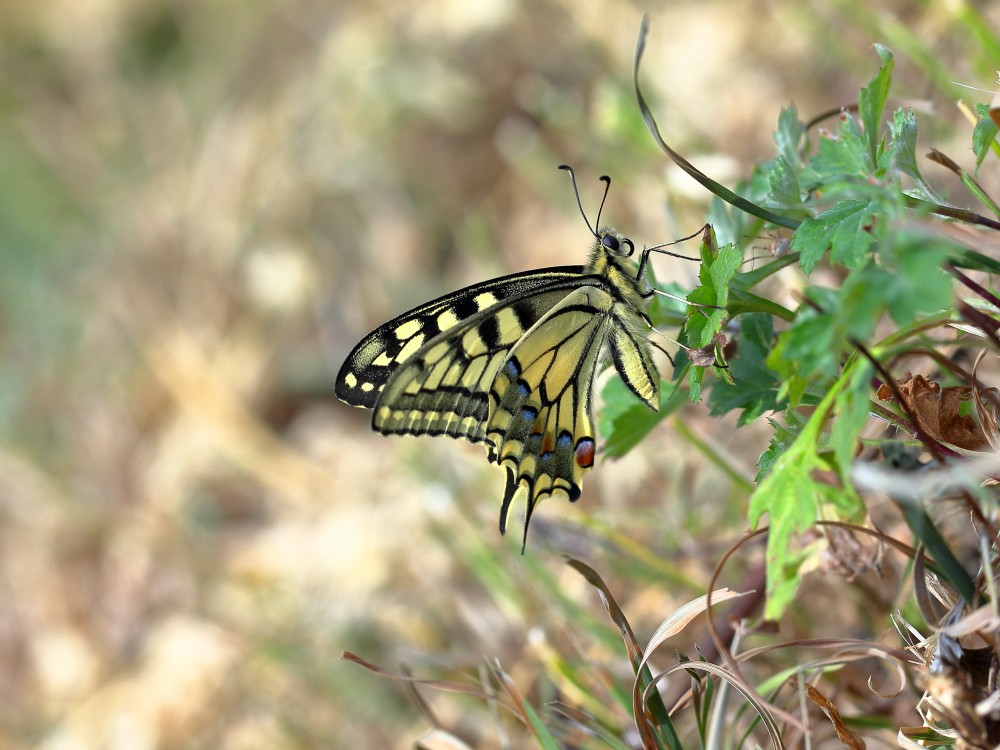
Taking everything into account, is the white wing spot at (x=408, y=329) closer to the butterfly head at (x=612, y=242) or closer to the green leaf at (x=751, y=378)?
the butterfly head at (x=612, y=242)

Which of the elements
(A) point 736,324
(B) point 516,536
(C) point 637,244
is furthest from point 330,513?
(A) point 736,324

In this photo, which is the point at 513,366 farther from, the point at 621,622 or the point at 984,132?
the point at 984,132

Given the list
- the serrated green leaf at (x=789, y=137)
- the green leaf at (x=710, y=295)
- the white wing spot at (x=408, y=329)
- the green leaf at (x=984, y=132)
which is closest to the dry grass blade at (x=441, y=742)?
the white wing spot at (x=408, y=329)

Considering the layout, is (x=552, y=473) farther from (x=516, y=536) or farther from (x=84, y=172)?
(x=84, y=172)

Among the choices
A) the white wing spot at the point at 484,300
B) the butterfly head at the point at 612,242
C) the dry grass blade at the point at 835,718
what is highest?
the butterfly head at the point at 612,242

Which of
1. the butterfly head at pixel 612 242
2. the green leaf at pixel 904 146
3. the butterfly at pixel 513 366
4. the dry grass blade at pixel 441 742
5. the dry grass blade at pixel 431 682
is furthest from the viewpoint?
the butterfly head at pixel 612 242

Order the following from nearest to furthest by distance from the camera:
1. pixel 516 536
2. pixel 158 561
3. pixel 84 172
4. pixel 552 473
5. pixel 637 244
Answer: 1. pixel 552 473
2. pixel 516 536
3. pixel 637 244
4. pixel 158 561
5. pixel 84 172
